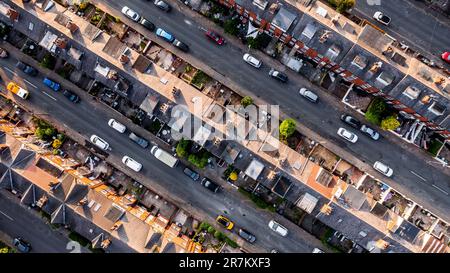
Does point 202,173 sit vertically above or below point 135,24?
below

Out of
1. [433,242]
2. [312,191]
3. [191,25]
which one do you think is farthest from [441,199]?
[191,25]

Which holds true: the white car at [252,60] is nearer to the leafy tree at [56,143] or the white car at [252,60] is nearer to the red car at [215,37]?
the red car at [215,37]

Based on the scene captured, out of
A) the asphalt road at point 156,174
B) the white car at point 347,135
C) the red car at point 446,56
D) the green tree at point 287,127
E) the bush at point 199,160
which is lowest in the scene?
the asphalt road at point 156,174

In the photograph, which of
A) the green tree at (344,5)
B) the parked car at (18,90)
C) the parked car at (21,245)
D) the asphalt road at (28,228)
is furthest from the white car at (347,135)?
the parked car at (21,245)

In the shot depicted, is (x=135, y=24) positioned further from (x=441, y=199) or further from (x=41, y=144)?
(x=441, y=199)

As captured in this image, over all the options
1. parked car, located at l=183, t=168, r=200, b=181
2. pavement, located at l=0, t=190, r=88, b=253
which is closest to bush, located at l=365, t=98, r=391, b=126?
parked car, located at l=183, t=168, r=200, b=181

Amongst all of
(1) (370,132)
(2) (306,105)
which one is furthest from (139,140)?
(1) (370,132)

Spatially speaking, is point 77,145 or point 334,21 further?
point 77,145
